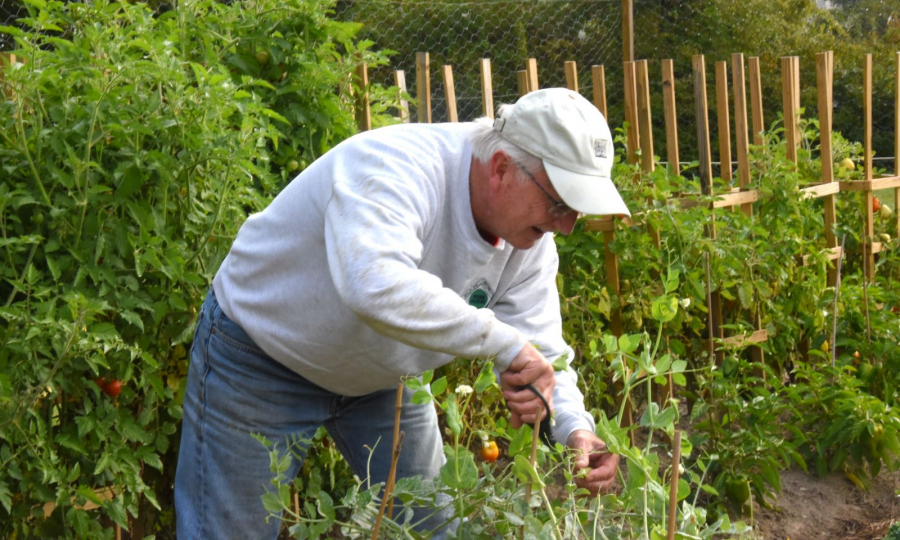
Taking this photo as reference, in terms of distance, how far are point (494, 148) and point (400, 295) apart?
425 millimetres

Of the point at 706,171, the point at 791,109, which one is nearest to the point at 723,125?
the point at 706,171

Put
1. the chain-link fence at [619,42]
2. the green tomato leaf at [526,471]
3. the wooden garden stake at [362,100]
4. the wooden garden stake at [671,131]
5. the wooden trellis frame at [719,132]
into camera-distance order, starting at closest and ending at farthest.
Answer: the green tomato leaf at [526,471], the wooden garden stake at [362,100], the wooden trellis frame at [719,132], the wooden garden stake at [671,131], the chain-link fence at [619,42]

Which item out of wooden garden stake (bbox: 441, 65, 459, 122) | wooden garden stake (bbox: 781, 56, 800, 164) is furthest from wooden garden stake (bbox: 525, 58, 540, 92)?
wooden garden stake (bbox: 781, 56, 800, 164)

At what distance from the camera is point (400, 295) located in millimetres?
1545

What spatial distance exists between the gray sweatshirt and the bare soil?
1704 millimetres

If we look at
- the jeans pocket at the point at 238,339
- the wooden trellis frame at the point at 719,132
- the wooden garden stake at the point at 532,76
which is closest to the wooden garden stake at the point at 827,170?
the wooden trellis frame at the point at 719,132

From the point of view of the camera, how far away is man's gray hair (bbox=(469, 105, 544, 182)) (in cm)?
176

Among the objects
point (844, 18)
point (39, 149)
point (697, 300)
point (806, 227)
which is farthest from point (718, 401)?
point (844, 18)

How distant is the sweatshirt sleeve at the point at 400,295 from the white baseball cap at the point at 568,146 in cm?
29

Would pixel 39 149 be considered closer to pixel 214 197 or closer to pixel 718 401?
pixel 214 197

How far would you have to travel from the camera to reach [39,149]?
2328mm

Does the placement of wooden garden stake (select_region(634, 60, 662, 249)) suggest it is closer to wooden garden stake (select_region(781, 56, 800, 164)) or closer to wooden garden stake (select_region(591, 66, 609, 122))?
wooden garden stake (select_region(591, 66, 609, 122))

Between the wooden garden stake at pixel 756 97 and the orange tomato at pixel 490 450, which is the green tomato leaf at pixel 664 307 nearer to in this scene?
the orange tomato at pixel 490 450

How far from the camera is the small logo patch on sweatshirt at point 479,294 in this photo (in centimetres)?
204
